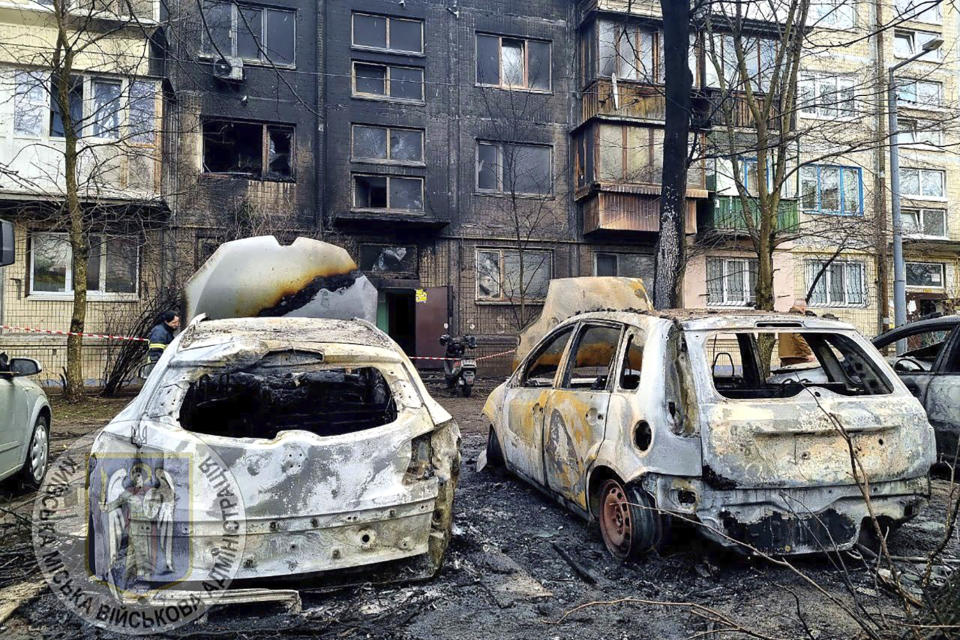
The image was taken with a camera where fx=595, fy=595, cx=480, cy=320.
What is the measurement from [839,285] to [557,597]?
20.6 meters

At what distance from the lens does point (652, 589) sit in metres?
3.26

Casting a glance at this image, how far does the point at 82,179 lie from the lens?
43.3 feet

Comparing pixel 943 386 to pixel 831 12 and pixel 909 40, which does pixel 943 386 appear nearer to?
pixel 831 12

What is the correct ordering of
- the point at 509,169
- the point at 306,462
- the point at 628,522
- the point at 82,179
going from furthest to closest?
the point at 509,169, the point at 82,179, the point at 628,522, the point at 306,462

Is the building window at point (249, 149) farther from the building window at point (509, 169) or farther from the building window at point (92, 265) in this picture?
the building window at point (509, 169)

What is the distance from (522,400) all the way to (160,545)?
292 centimetres

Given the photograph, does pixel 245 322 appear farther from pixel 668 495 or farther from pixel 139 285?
pixel 139 285

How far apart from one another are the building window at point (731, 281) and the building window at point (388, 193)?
375 inches

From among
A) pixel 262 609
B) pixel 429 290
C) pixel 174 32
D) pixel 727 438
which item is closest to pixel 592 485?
pixel 727 438

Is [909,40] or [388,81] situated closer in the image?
[388,81]

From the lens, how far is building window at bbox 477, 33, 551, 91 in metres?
17.9

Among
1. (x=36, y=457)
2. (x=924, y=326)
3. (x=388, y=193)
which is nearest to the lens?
(x=36, y=457)

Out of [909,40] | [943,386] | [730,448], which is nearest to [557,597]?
[730,448]

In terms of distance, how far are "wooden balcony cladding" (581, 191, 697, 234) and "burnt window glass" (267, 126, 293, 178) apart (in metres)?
8.53
